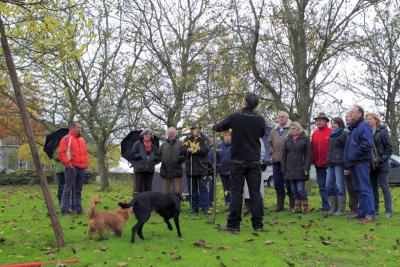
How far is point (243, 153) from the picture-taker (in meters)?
7.61

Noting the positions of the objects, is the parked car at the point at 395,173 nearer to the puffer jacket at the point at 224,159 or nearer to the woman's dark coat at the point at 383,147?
the woman's dark coat at the point at 383,147

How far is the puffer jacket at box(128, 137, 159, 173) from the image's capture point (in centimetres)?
1052

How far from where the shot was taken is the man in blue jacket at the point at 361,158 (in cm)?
868

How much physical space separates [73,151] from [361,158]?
6.05 meters

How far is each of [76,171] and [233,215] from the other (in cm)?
429

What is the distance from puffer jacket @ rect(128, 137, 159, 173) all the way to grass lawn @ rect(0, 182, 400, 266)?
5.47 feet

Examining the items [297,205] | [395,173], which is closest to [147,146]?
[297,205]

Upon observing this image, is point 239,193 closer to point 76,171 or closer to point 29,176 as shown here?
point 76,171

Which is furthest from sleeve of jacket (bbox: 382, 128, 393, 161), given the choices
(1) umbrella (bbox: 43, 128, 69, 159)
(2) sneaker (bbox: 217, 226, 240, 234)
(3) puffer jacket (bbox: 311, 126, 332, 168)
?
(1) umbrella (bbox: 43, 128, 69, 159)

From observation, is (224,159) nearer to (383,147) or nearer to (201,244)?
(383,147)

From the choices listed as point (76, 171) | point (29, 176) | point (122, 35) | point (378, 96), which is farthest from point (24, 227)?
point (29, 176)

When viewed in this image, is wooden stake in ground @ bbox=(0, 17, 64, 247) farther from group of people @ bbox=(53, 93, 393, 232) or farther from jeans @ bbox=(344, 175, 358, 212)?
jeans @ bbox=(344, 175, 358, 212)

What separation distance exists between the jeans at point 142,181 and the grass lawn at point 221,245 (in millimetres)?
1600

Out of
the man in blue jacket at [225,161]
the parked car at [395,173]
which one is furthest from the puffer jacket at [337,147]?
the parked car at [395,173]
